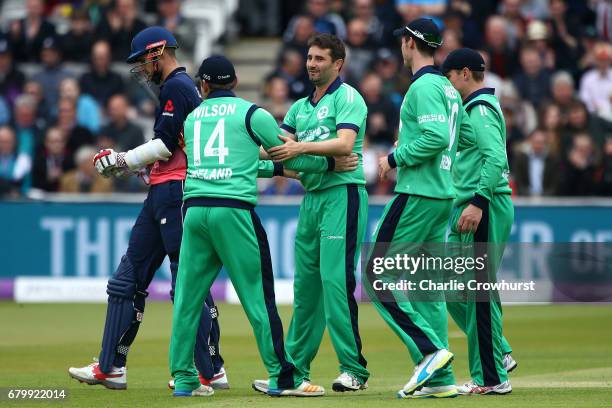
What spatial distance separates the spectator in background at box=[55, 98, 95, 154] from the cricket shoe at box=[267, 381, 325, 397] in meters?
11.5

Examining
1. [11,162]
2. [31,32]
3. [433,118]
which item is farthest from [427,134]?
[31,32]

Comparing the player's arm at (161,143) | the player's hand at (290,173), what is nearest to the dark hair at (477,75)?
the player's hand at (290,173)

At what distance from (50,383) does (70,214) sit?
7866 mm

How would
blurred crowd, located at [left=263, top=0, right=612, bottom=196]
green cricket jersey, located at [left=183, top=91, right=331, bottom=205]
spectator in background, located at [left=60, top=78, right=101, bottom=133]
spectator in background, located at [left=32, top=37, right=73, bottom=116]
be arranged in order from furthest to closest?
spectator in background, located at [left=32, top=37, right=73, bottom=116] < spectator in background, located at [left=60, top=78, right=101, bottom=133] < blurred crowd, located at [left=263, top=0, right=612, bottom=196] < green cricket jersey, located at [left=183, top=91, right=331, bottom=205]

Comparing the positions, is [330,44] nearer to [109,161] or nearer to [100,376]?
[109,161]

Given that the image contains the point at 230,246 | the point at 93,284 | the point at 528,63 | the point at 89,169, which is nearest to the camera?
the point at 230,246

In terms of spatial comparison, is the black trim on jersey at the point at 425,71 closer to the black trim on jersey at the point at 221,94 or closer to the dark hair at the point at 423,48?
the dark hair at the point at 423,48

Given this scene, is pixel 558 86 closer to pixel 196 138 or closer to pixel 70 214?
pixel 70 214

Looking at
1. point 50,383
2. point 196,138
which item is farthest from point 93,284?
point 196,138

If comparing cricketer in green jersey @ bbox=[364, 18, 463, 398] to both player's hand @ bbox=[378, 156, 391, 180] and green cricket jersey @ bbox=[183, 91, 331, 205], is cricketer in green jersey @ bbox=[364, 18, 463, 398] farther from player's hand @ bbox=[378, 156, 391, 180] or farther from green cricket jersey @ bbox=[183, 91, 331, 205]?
green cricket jersey @ bbox=[183, 91, 331, 205]

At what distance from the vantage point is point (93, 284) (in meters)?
18.4

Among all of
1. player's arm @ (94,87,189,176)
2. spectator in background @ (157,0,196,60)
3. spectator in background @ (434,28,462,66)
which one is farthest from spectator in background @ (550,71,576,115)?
player's arm @ (94,87,189,176)

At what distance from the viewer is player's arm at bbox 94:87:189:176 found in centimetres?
1020

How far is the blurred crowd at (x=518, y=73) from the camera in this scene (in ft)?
64.4
